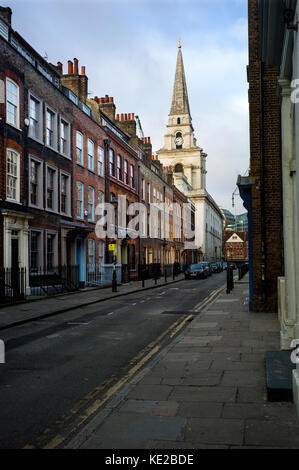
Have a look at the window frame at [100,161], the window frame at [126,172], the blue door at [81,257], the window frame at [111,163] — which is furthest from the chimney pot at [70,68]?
the blue door at [81,257]

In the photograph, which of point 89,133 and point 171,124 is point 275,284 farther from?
point 171,124

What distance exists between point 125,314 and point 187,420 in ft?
35.2

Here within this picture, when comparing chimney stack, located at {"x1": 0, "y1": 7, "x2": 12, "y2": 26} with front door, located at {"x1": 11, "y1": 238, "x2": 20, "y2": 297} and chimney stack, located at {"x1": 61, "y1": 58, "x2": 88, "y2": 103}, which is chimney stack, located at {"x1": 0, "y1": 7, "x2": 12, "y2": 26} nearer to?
chimney stack, located at {"x1": 61, "y1": 58, "x2": 88, "y2": 103}

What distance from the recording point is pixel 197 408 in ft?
17.4

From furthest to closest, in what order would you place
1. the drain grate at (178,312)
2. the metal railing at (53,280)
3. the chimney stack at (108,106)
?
the chimney stack at (108,106), the metal railing at (53,280), the drain grate at (178,312)

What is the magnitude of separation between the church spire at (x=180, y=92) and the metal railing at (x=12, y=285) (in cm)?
7833

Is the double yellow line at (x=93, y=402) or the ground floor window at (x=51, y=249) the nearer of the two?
the double yellow line at (x=93, y=402)

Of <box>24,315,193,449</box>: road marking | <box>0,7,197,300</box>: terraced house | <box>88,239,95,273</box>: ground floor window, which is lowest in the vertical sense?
<box>24,315,193,449</box>: road marking

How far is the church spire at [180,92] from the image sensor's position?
92.4 metres

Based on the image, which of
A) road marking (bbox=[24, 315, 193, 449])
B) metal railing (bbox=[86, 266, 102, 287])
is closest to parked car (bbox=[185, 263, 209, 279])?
metal railing (bbox=[86, 266, 102, 287])

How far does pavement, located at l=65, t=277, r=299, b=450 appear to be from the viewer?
434 centimetres

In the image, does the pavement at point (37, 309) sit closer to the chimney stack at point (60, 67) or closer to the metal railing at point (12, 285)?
the metal railing at point (12, 285)

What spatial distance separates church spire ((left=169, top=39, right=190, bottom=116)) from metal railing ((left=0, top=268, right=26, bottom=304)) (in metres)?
78.3

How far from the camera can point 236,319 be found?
1310cm
